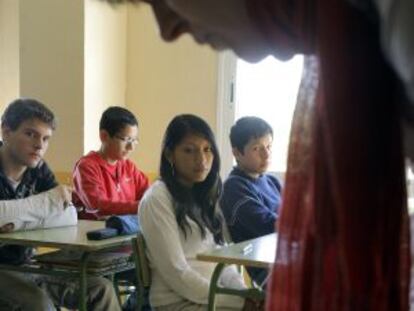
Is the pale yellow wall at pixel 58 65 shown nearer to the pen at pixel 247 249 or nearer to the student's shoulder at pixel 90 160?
the student's shoulder at pixel 90 160

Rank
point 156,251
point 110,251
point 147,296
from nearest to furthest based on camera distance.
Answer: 1. point 156,251
2. point 147,296
3. point 110,251

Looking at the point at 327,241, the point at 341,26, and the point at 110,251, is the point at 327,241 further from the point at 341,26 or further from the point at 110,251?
Result: the point at 110,251

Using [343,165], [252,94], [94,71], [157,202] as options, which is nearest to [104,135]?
[94,71]

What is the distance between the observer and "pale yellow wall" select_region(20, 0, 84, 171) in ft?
13.5

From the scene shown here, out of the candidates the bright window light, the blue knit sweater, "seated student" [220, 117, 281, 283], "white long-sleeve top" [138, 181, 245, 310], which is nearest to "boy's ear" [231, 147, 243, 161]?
"seated student" [220, 117, 281, 283]

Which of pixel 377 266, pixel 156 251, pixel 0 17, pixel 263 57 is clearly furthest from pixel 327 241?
pixel 0 17

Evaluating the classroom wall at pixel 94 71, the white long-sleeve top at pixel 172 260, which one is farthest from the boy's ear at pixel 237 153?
Answer: the classroom wall at pixel 94 71

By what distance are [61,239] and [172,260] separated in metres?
0.49

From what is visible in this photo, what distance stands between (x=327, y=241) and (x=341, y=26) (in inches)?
7.9

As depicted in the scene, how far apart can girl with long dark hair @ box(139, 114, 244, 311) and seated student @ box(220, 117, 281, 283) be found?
0.75 ft

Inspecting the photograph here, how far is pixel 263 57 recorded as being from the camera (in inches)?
24.8

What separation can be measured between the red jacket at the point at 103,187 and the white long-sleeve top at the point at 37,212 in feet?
1.77

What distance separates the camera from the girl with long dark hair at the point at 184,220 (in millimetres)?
2223

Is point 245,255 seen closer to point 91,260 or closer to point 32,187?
point 91,260
